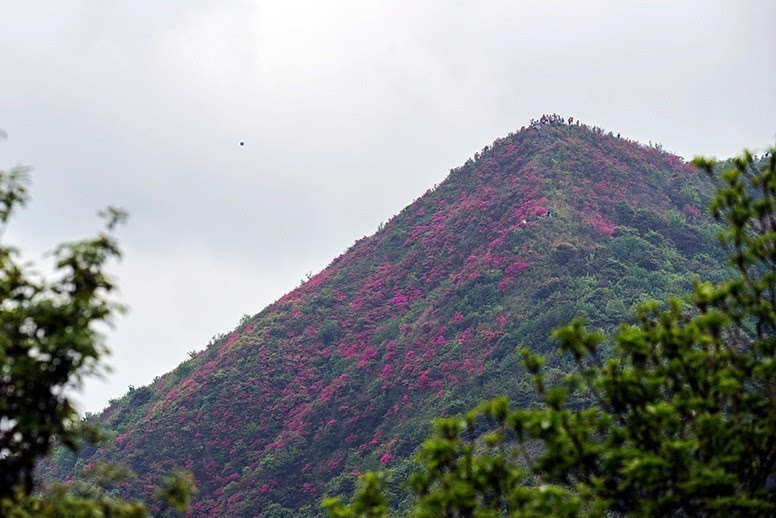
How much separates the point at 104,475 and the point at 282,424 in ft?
119

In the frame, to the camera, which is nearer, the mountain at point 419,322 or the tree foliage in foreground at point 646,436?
the tree foliage in foreground at point 646,436

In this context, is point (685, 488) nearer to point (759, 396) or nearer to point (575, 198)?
point (759, 396)

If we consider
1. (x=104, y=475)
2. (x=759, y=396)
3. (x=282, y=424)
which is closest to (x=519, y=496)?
(x=759, y=396)

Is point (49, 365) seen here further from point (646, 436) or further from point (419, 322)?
point (419, 322)

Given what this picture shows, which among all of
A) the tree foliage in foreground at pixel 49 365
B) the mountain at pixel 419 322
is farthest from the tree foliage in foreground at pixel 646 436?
the mountain at pixel 419 322

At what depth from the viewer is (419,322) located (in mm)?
45625

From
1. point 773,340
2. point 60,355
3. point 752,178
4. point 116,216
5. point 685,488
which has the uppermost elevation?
point 116,216

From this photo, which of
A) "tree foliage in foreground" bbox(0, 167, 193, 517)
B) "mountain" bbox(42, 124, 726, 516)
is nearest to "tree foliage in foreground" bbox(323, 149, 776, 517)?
"tree foliage in foreground" bbox(0, 167, 193, 517)

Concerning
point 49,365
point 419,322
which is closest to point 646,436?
point 49,365

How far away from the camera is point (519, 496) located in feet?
24.7

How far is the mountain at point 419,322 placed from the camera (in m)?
37.8

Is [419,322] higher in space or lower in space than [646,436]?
higher

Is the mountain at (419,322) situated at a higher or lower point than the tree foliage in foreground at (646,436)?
higher

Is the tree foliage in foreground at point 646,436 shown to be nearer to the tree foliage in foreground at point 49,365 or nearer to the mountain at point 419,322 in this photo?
the tree foliage in foreground at point 49,365
